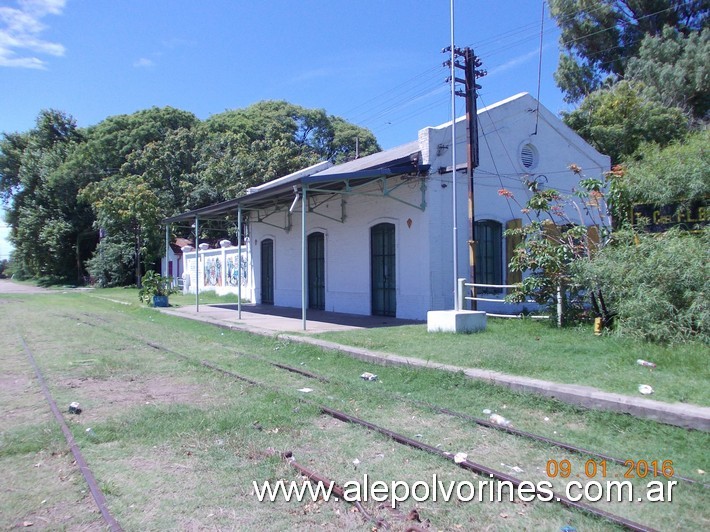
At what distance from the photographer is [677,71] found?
2716cm

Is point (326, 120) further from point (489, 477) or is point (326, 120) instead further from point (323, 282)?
point (489, 477)

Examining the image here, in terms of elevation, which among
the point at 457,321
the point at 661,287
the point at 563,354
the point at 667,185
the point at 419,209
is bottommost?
the point at 563,354

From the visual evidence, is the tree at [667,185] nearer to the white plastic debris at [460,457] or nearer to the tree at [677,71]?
the white plastic debris at [460,457]

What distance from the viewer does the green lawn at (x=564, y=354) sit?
698cm

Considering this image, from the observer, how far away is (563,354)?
9.06 meters

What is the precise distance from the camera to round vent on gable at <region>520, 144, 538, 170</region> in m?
17.6

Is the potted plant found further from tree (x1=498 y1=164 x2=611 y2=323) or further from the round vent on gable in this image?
tree (x1=498 y1=164 x2=611 y2=323)

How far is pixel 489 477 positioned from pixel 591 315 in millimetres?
8139

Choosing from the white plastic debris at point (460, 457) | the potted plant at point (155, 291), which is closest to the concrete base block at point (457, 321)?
the white plastic debris at point (460, 457)

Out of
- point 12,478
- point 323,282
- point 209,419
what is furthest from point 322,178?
point 12,478

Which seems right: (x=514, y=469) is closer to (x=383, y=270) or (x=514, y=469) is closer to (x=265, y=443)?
(x=265, y=443)

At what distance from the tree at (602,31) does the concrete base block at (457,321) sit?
2514 centimetres

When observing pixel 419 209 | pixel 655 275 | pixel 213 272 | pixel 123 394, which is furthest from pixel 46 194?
pixel 655 275

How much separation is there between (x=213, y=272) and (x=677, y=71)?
26040 millimetres
